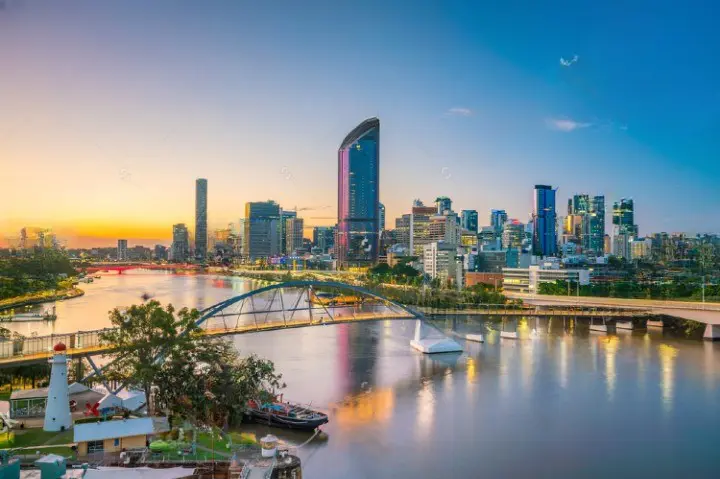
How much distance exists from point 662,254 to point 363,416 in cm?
Result: 10499

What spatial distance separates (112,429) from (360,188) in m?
116

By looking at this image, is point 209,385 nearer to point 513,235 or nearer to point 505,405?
point 505,405

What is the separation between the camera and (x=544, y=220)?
13862cm

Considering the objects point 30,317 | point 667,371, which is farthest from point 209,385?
point 30,317

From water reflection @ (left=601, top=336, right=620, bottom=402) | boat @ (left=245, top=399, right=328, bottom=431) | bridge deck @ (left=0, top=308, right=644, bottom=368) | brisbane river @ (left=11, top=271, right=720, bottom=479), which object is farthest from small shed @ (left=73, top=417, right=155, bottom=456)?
water reflection @ (left=601, top=336, right=620, bottom=402)

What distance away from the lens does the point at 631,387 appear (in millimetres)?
23375

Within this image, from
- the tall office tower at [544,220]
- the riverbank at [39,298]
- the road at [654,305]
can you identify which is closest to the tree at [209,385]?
the riverbank at [39,298]

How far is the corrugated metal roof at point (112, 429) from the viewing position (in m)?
11.7

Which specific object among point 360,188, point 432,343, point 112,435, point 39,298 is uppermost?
point 360,188

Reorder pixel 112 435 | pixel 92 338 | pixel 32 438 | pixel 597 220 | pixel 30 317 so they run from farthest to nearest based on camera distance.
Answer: pixel 597 220, pixel 30 317, pixel 92 338, pixel 32 438, pixel 112 435

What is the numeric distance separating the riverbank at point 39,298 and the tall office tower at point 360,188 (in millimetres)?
73233

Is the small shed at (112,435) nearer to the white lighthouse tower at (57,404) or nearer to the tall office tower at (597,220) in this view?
the white lighthouse tower at (57,404)

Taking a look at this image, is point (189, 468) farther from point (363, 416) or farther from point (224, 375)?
point (363, 416)

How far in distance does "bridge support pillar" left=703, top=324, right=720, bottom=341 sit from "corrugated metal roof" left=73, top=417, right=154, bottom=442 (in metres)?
37.2
